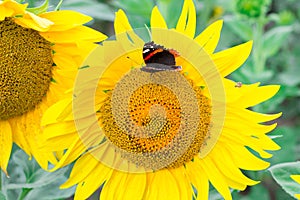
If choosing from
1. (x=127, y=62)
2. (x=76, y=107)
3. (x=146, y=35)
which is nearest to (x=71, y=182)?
(x=76, y=107)

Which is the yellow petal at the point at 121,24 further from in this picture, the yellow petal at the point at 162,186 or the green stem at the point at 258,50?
the green stem at the point at 258,50

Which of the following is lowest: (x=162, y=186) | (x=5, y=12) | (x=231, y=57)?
(x=162, y=186)

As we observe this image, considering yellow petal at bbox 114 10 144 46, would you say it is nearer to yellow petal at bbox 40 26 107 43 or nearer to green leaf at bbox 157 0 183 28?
yellow petal at bbox 40 26 107 43

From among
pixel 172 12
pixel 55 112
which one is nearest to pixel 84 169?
pixel 55 112

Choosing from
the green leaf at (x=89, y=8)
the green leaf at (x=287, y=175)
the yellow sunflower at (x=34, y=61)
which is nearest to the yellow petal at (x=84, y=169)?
the yellow sunflower at (x=34, y=61)

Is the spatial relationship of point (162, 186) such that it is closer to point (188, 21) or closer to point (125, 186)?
point (125, 186)

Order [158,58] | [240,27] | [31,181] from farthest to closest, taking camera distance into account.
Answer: [240,27], [31,181], [158,58]

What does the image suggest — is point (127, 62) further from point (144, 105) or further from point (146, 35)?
point (146, 35)
